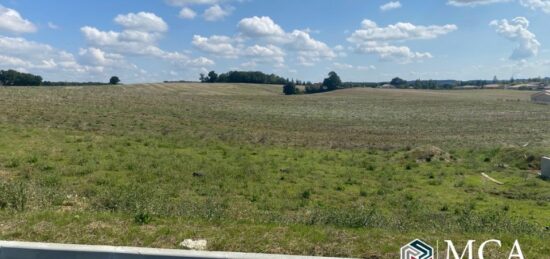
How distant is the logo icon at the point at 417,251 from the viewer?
5523 mm

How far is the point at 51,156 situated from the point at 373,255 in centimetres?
1296

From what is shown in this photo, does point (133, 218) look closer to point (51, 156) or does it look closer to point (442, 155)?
point (51, 156)

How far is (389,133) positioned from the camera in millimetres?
35594

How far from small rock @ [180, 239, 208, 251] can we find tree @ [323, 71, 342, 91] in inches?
4423

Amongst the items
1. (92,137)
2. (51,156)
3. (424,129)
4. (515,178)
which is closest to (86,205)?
(51,156)

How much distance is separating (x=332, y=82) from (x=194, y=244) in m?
115

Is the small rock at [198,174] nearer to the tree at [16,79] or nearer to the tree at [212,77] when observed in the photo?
the tree at [16,79]

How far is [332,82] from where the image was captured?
118812 mm

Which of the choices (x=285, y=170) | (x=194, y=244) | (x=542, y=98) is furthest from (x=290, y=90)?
(x=194, y=244)

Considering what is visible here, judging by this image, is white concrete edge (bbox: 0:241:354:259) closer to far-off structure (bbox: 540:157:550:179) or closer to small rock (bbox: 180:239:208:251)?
small rock (bbox: 180:239:208:251)

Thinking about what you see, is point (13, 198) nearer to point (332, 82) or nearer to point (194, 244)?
point (194, 244)

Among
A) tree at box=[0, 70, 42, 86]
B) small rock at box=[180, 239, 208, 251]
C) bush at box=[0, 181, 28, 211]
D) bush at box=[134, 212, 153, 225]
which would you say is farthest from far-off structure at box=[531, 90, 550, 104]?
tree at box=[0, 70, 42, 86]

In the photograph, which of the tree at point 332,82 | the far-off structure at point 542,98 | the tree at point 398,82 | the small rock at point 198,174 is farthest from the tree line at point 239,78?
the small rock at point 198,174

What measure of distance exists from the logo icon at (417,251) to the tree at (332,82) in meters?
112
